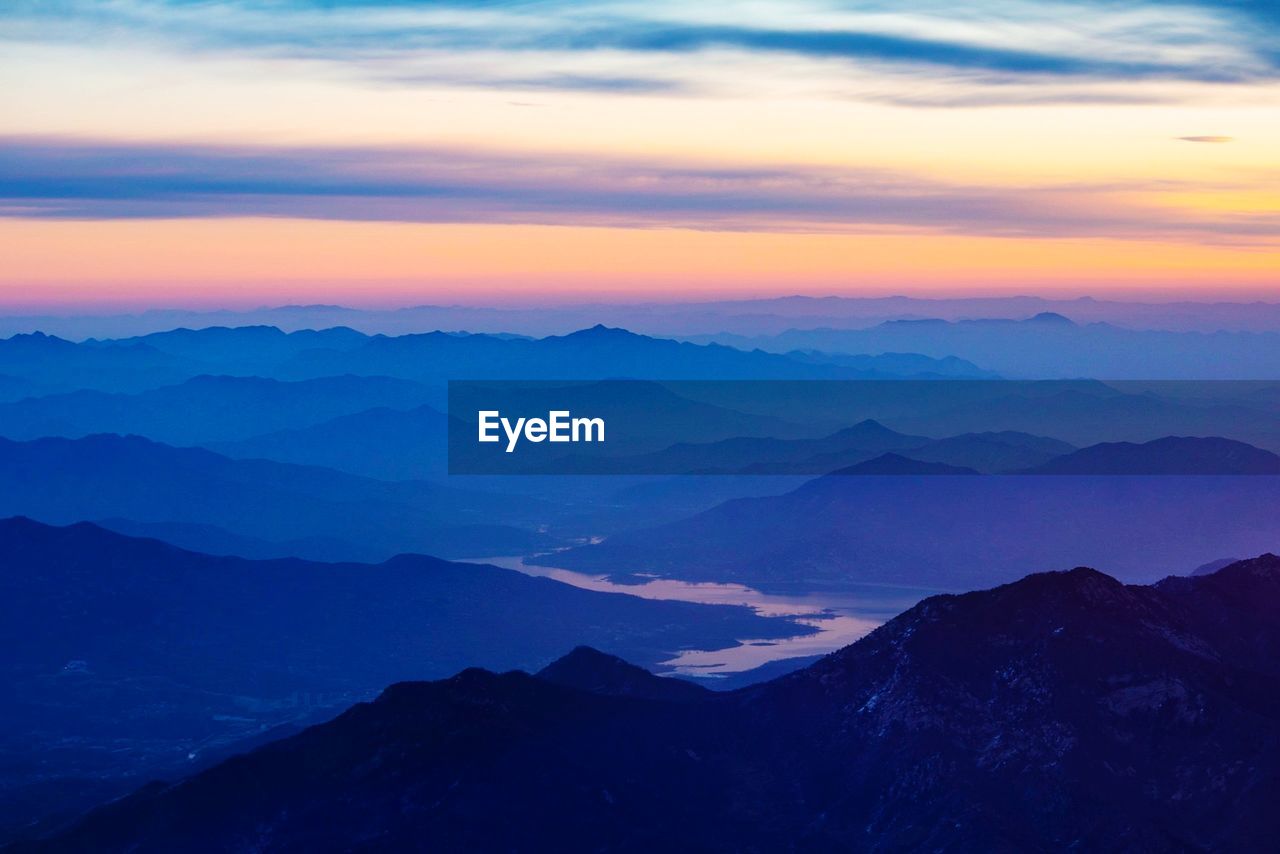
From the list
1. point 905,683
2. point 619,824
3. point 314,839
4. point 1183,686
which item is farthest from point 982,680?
point 314,839

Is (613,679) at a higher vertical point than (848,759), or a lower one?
lower

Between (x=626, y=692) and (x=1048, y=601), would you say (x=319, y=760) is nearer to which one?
(x=626, y=692)

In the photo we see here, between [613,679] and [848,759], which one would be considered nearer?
[848,759]

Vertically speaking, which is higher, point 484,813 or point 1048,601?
point 1048,601

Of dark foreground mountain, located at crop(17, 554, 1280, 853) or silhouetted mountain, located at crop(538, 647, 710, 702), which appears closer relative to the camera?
dark foreground mountain, located at crop(17, 554, 1280, 853)

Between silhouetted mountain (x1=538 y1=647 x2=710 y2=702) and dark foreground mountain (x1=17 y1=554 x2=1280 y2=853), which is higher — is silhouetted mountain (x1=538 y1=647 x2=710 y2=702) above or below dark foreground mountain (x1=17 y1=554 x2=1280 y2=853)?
below
